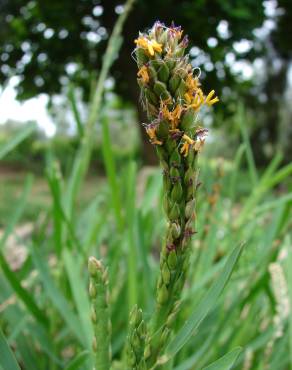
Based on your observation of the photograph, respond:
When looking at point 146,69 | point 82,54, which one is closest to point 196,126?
point 146,69

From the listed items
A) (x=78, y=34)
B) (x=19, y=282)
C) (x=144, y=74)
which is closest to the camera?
(x=144, y=74)

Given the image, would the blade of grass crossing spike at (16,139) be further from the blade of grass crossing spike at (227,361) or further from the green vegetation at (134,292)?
the blade of grass crossing spike at (227,361)

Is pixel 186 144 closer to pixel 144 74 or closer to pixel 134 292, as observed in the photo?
pixel 144 74

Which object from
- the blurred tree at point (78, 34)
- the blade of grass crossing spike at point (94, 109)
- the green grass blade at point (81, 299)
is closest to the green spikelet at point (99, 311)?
the green grass blade at point (81, 299)

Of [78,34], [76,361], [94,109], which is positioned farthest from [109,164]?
[78,34]

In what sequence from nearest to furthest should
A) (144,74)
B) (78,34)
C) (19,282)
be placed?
(144,74)
(19,282)
(78,34)
